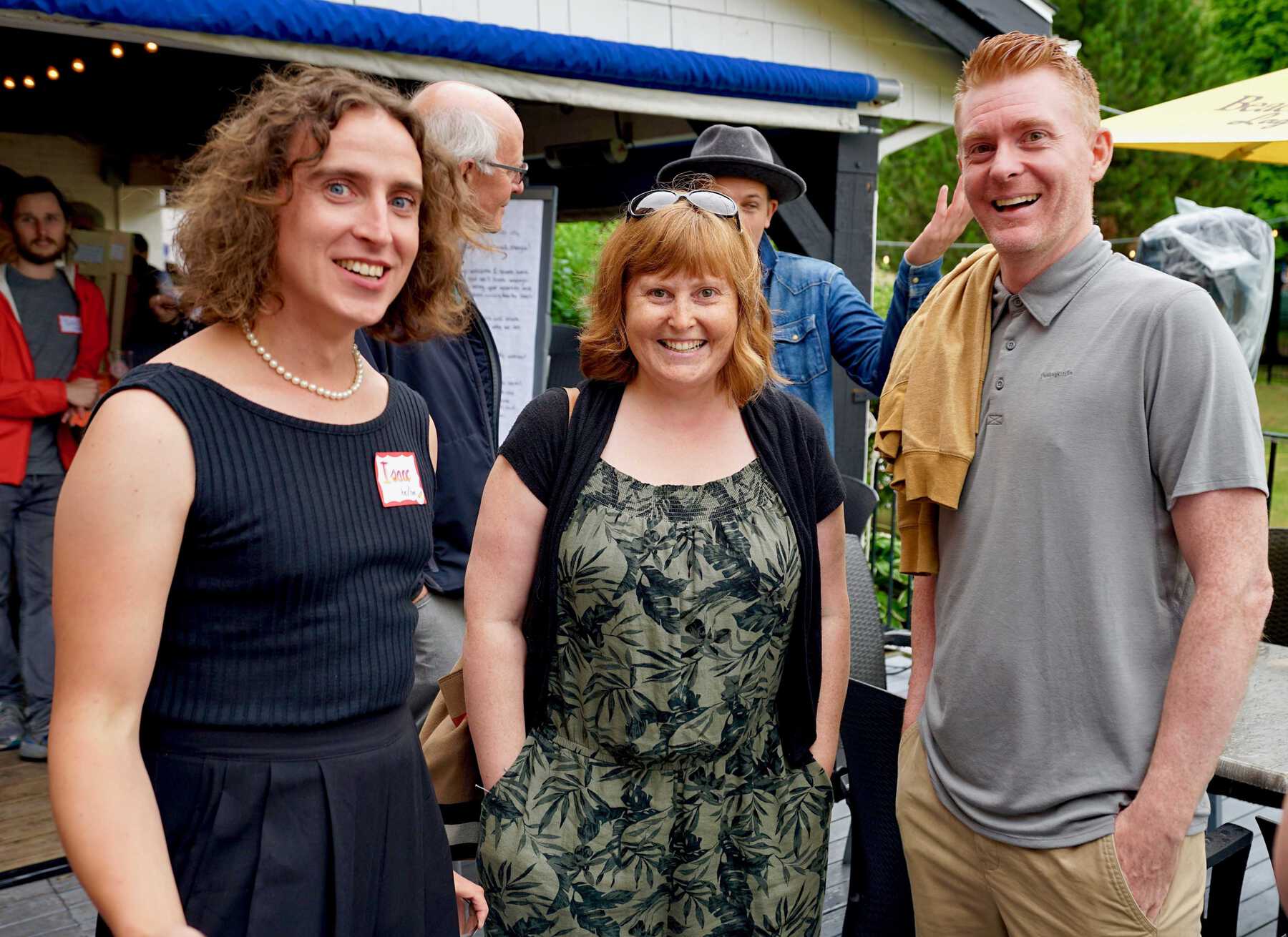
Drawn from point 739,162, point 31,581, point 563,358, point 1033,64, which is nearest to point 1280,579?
point 739,162

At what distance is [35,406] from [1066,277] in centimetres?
414

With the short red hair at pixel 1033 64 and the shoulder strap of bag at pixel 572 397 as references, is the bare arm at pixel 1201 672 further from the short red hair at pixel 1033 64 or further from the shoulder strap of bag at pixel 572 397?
the shoulder strap of bag at pixel 572 397

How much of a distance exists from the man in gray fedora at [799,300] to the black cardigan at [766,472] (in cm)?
93

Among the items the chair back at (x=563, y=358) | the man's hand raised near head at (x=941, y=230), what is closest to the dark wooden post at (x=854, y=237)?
the chair back at (x=563, y=358)

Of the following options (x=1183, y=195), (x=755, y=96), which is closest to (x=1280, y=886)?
(x=755, y=96)

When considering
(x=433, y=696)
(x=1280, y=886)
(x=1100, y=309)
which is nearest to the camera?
(x=1280, y=886)

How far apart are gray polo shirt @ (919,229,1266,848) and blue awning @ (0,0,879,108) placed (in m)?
3.00

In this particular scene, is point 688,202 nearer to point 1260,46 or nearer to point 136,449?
point 136,449

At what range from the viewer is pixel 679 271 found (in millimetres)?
2006

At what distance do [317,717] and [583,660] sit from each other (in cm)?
65

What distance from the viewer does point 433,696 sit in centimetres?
258

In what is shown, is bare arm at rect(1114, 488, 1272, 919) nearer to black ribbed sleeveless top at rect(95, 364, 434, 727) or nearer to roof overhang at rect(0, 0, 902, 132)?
black ribbed sleeveless top at rect(95, 364, 434, 727)

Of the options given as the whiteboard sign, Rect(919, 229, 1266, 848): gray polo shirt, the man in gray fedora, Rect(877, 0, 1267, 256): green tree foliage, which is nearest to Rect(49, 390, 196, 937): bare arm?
Rect(919, 229, 1266, 848): gray polo shirt

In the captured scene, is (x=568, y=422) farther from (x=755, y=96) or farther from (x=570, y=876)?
(x=755, y=96)
